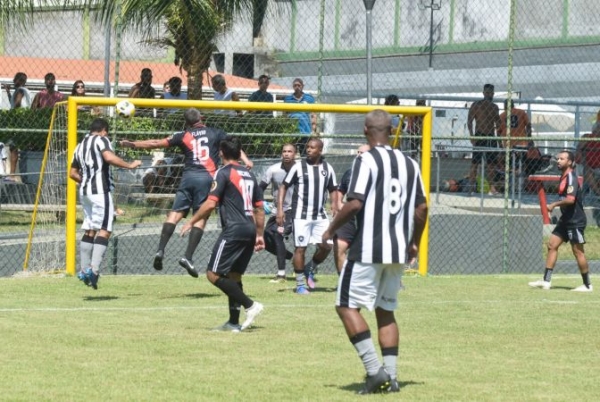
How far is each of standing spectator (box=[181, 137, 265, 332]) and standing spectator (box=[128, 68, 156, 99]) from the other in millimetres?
7574

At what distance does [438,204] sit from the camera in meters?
21.4

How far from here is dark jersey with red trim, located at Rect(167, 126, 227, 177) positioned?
1573 centimetres

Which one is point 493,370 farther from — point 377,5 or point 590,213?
point 377,5

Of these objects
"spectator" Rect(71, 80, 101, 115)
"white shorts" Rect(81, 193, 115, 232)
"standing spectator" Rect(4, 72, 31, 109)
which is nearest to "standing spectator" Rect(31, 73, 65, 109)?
Answer: "standing spectator" Rect(4, 72, 31, 109)

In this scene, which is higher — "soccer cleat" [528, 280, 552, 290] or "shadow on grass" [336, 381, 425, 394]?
"shadow on grass" [336, 381, 425, 394]

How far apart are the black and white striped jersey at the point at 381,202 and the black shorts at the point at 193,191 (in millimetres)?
7359

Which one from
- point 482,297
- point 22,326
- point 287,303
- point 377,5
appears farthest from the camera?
point 377,5

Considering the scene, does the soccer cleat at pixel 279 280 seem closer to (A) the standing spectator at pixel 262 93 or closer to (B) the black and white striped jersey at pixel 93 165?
(B) the black and white striped jersey at pixel 93 165

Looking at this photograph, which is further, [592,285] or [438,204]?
[438,204]

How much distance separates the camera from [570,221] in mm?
16641

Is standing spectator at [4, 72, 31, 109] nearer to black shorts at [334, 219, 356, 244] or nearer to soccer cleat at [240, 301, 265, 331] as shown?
black shorts at [334, 219, 356, 244]

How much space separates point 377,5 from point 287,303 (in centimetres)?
1127

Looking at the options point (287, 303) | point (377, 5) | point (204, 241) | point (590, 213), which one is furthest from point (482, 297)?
point (377, 5)

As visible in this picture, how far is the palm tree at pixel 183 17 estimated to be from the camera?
19484mm
